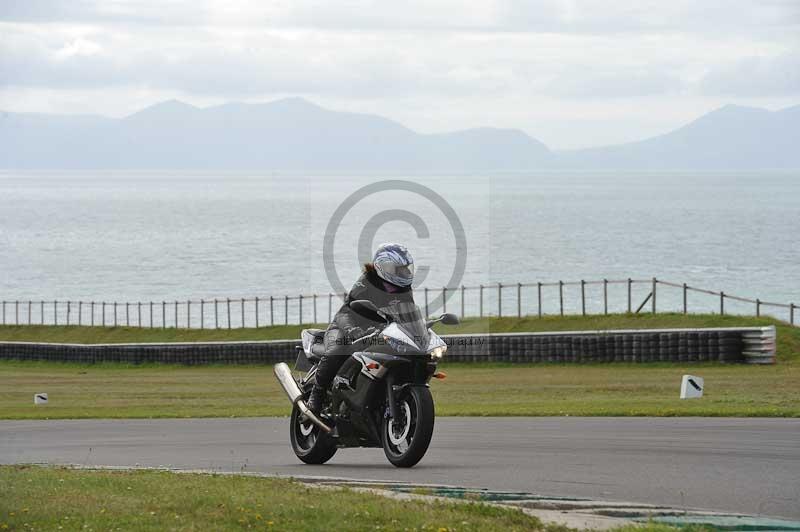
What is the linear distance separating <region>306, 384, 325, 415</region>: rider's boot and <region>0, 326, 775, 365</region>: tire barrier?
23.6 metres

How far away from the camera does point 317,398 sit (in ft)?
45.4

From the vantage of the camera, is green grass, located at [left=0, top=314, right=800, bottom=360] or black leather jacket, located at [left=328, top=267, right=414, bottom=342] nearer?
black leather jacket, located at [left=328, top=267, right=414, bottom=342]

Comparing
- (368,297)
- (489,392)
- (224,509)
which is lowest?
(489,392)

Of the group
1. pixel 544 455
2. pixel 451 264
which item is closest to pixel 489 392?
pixel 544 455

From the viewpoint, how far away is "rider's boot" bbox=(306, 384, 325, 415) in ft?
45.3

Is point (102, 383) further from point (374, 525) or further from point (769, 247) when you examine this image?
point (769, 247)

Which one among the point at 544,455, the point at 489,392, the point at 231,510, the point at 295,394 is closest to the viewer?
the point at 231,510

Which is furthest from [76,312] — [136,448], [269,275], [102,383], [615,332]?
[136,448]

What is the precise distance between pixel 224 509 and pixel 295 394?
4.77 m

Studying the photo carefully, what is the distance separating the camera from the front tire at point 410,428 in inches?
491

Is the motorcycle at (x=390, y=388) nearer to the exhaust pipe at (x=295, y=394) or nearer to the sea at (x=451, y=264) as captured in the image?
the exhaust pipe at (x=295, y=394)

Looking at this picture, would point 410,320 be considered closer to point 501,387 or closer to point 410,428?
point 410,428

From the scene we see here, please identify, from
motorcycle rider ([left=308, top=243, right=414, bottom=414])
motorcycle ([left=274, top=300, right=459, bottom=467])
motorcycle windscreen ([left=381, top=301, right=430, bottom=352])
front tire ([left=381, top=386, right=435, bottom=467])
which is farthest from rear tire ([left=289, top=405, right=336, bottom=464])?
motorcycle windscreen ([left=381, top=301, right=430, bottom=352])

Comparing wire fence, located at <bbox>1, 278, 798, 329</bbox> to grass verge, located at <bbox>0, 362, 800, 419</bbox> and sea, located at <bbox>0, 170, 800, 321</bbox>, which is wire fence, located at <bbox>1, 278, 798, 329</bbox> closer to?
sea, located at <bbox>0, 170, 800, 321</bbox>
